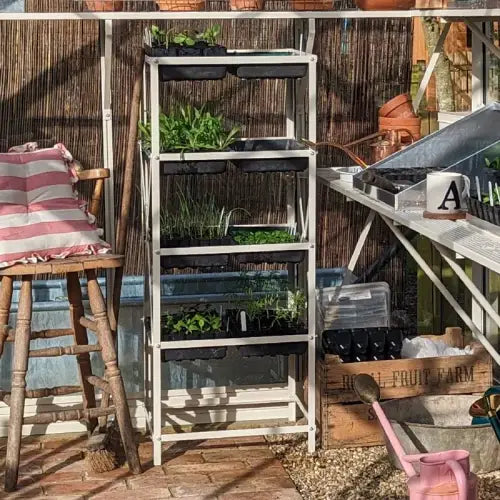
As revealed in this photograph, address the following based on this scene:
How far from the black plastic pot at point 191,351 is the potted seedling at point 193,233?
27cm

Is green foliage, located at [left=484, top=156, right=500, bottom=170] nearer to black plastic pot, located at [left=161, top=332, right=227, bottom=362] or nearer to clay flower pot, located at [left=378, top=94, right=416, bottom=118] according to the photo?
clay flower pot, located at [left=378, top=94, right=416, bottom=118]

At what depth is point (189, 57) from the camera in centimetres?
472

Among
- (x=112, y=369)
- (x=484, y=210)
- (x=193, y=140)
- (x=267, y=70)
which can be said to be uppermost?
(x=267, y=70)

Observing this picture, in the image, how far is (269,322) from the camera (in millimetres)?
5055

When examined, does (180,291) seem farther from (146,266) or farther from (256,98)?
(256,98)

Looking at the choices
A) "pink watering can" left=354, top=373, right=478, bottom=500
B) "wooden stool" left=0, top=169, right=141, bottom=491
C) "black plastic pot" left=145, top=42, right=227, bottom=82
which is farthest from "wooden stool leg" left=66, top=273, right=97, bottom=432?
"pink watering can" left=354, top=373, right=478, bottom=500

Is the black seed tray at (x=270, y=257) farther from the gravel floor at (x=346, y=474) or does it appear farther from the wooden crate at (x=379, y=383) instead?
the gravel floor at (x=346, y=474)

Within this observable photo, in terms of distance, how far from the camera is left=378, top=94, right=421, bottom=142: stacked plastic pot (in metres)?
5.24

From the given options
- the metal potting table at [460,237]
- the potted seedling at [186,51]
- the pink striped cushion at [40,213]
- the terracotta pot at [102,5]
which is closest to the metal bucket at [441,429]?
the metal potting table at [460,237]

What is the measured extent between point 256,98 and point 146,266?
97cm

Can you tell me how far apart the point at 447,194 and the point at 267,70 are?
101 cm

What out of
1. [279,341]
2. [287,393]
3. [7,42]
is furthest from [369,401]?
[7,42]

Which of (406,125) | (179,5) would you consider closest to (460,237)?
(406,125)

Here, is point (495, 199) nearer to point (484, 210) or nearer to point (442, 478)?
point (484, 210)
